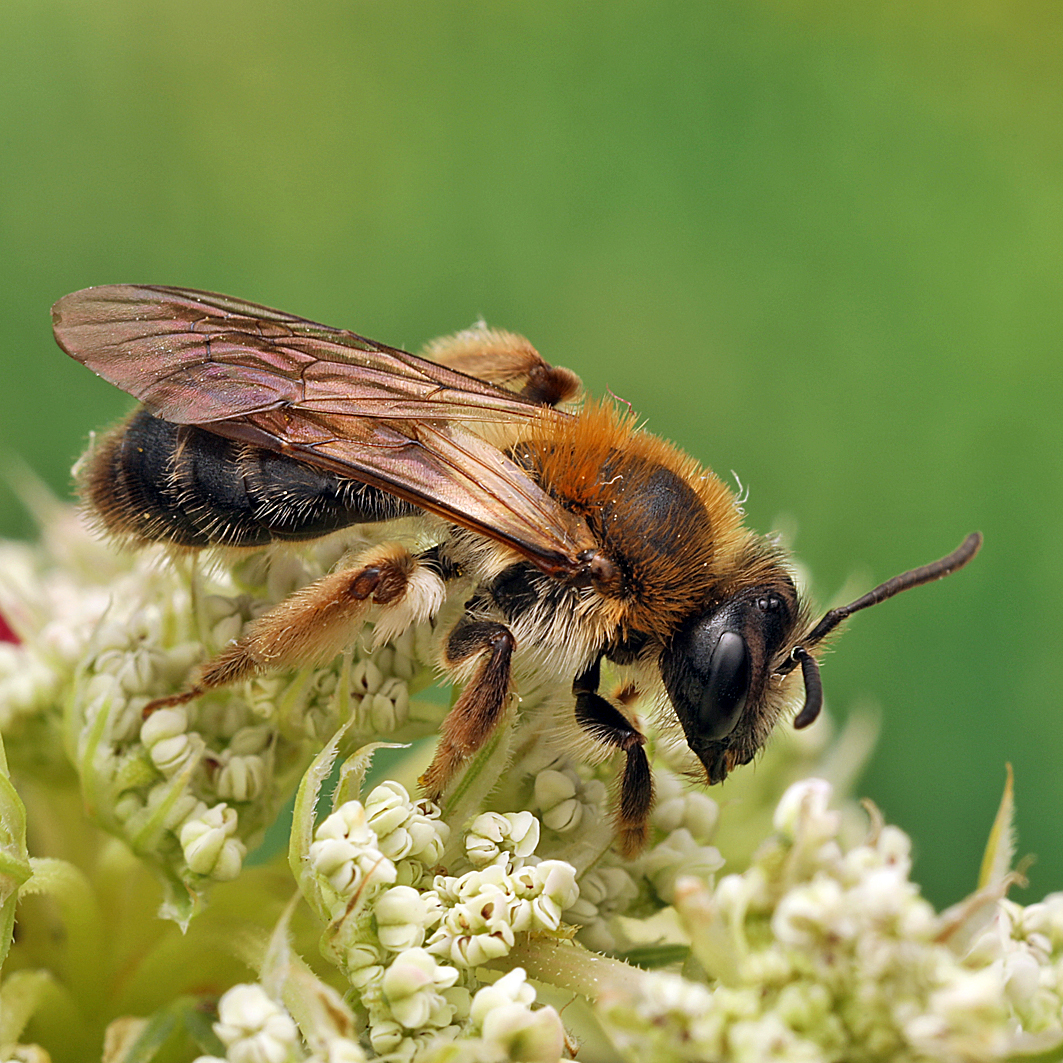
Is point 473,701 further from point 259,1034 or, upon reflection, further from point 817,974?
point 817,974

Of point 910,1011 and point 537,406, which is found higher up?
point 537,406

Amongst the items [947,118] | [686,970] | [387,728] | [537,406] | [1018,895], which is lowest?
[1018,895]

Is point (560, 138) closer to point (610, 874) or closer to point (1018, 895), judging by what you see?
point (1018, 895)

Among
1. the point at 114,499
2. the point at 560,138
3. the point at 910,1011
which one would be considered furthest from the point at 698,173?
the point at 910,1011

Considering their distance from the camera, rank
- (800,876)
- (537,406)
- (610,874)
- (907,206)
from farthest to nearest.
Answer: (907,206) < (537,406) < (610,874) < (800,876)

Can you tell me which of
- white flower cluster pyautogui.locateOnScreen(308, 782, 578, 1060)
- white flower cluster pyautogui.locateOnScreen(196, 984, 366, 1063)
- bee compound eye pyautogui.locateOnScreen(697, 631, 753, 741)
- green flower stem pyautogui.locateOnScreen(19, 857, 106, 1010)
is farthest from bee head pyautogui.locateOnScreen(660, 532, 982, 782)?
green flower stem pyautogui.locateOnScreen(19, 857, 106, 1010)

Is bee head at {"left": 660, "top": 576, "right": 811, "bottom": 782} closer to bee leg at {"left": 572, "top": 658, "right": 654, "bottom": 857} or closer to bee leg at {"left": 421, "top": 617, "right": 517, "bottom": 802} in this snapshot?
bee leg at {"left": 572, "top": 658, "right": 654, "bottom": 857}
